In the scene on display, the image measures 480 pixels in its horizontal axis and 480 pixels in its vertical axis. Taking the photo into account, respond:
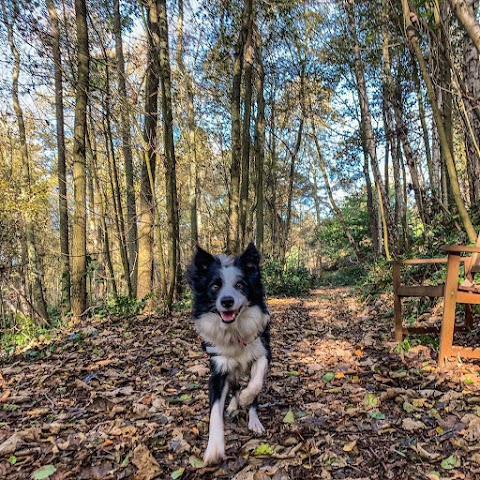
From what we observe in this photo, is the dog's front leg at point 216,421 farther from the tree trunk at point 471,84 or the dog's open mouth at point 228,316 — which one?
the tree trunk at point 471,84

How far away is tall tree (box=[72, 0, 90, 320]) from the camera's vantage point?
680cm

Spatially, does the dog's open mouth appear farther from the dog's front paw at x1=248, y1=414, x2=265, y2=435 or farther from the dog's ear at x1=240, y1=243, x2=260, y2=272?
the dog's front paw at x1=248, y1=414, x2=265, y2=435

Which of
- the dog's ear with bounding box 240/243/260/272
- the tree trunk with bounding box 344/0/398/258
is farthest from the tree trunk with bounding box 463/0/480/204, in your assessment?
the dog's ear with bounding box 240/243/260/272

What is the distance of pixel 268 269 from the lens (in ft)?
44.1

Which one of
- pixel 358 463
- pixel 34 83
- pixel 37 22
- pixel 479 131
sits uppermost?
pixel 37 22

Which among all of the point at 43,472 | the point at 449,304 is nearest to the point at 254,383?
the point at 43,472

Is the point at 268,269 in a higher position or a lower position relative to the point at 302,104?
lower

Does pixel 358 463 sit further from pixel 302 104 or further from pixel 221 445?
pixel 302 104

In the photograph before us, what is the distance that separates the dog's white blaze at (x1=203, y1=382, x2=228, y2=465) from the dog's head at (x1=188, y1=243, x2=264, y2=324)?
0.62 meters

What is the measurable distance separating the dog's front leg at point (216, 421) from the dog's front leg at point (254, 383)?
0.15 metres

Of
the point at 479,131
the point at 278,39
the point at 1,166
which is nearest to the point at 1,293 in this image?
the point at 1,166

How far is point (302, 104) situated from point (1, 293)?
1304 cm

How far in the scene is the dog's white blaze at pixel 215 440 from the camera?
258 cm

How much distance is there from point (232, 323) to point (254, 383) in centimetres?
47
